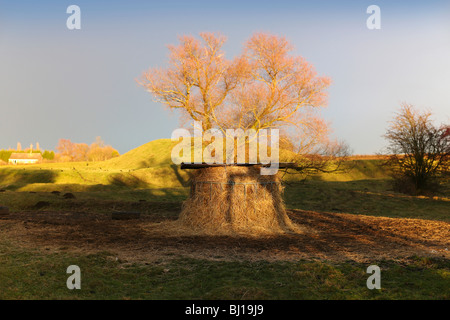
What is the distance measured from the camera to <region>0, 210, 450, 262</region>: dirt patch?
11242 mm

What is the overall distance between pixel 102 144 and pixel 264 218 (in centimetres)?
10606

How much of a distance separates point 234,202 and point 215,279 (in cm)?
613

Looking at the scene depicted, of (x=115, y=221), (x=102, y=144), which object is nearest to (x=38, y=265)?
(x=115, y=221)

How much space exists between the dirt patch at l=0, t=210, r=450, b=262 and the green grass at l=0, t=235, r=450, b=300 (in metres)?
0.95

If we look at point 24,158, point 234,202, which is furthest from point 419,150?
point 24,158

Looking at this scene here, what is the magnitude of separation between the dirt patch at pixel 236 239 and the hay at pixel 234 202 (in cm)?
68

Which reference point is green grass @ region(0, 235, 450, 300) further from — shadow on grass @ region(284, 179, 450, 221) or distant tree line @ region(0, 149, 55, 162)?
distant tree line @ region(0, 149, 55, 162)

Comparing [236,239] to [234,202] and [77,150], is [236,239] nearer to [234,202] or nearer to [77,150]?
[234,202]

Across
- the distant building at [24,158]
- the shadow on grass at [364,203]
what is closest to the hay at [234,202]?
the shadow on grass at [364,203]

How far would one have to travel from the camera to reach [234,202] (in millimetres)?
14578

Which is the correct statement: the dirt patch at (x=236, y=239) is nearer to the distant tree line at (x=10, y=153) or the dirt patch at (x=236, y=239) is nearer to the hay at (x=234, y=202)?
the hay at (x=234, y=202)

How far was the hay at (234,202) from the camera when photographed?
1455 cm

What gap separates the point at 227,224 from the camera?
14477 mm
